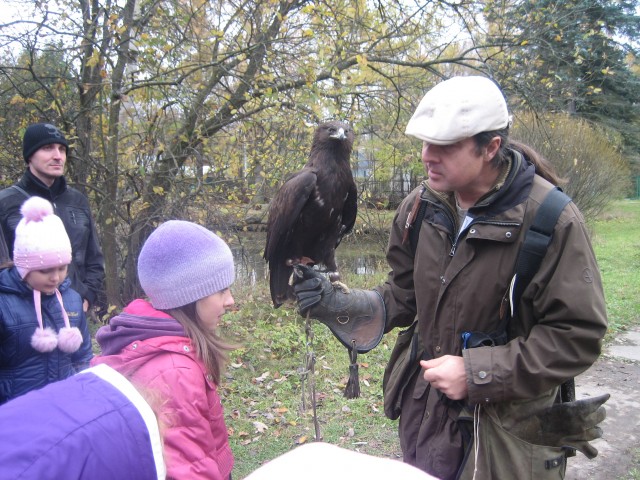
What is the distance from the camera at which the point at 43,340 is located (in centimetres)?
272

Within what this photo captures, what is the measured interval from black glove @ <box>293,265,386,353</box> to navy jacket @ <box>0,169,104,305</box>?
86.4 inches

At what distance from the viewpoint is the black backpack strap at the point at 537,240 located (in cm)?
166

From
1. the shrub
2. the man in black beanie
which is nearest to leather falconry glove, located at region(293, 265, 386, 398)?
the man in black beanie

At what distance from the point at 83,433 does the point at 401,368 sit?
1.43 metres

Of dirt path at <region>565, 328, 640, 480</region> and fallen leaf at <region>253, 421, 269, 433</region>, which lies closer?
dirt path at <region>565, 328, 640, 480</region>

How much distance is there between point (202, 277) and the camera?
196 cm

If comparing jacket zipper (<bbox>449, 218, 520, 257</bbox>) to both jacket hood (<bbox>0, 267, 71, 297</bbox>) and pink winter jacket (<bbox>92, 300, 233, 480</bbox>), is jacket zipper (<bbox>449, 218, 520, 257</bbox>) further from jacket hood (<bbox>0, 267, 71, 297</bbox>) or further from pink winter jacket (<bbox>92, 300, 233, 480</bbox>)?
jacket hood (<bbox>0, 267, 71, 297</bbox>)

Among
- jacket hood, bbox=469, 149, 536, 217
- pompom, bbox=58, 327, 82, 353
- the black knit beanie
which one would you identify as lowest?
pompom, bbox=58, 327, 82, 353

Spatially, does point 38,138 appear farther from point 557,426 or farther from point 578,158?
point 578,158

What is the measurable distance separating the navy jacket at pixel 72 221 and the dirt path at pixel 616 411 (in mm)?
3837

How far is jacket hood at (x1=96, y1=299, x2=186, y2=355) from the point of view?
6.04 feet

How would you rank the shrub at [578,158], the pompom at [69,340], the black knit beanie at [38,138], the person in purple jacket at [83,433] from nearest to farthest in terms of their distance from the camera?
the person in purple jacket at [83,433] < the pompom at [69,340] < the black knit beanie at [38,138] < the shrub at [578,158]

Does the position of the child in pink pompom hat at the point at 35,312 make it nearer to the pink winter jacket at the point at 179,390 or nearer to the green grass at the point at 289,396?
the pink winter jacket at the point at 179,390

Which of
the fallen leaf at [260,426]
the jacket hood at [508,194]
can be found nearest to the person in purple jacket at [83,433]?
the jacket hood at [508,194]
